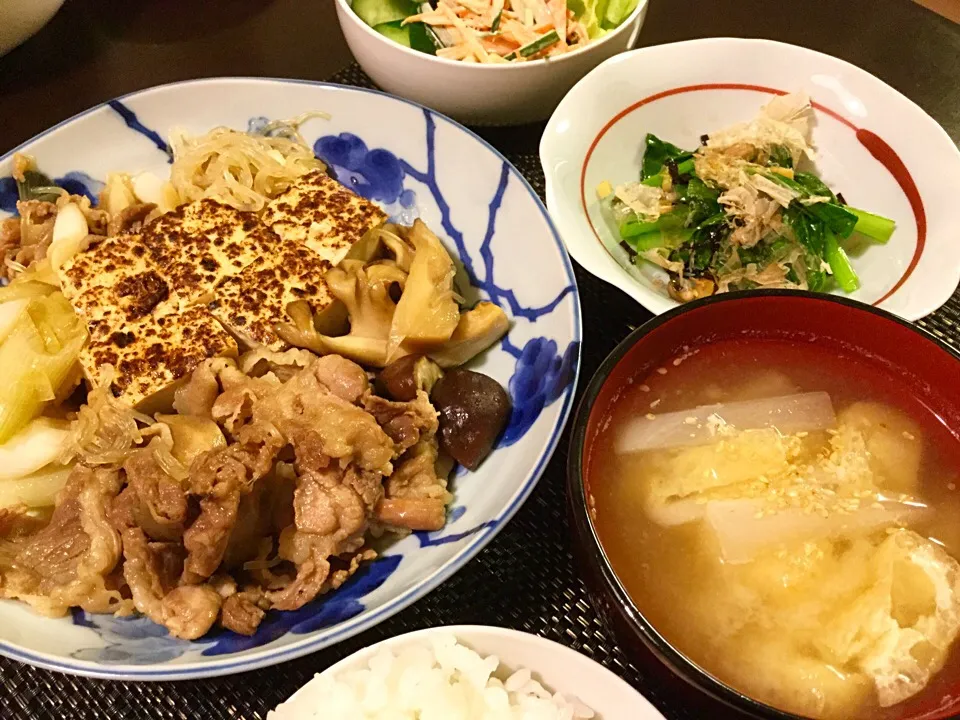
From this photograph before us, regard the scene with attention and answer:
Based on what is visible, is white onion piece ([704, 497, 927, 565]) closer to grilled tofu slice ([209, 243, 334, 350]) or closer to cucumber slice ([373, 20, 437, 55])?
grilled tofu slice ([209, 243, 334, 350])

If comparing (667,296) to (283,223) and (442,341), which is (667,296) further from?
(283,223)

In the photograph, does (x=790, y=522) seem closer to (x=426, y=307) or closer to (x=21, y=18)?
(x=426, y=307)

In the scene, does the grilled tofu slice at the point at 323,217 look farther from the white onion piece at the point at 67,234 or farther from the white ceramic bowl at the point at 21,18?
the white ceramic bowl at the point at 21,18

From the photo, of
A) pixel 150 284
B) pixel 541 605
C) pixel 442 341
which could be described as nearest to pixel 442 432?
pixel 442 341

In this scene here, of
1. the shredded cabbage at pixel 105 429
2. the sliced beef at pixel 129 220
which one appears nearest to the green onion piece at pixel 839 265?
the shredded cabbage at pixel 105 429

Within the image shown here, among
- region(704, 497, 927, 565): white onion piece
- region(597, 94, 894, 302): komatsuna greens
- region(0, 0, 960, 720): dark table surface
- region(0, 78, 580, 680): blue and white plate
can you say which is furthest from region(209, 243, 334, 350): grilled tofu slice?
region(704, 497, 927, 565): white onion piece

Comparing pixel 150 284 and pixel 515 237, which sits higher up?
pixel 515 237
